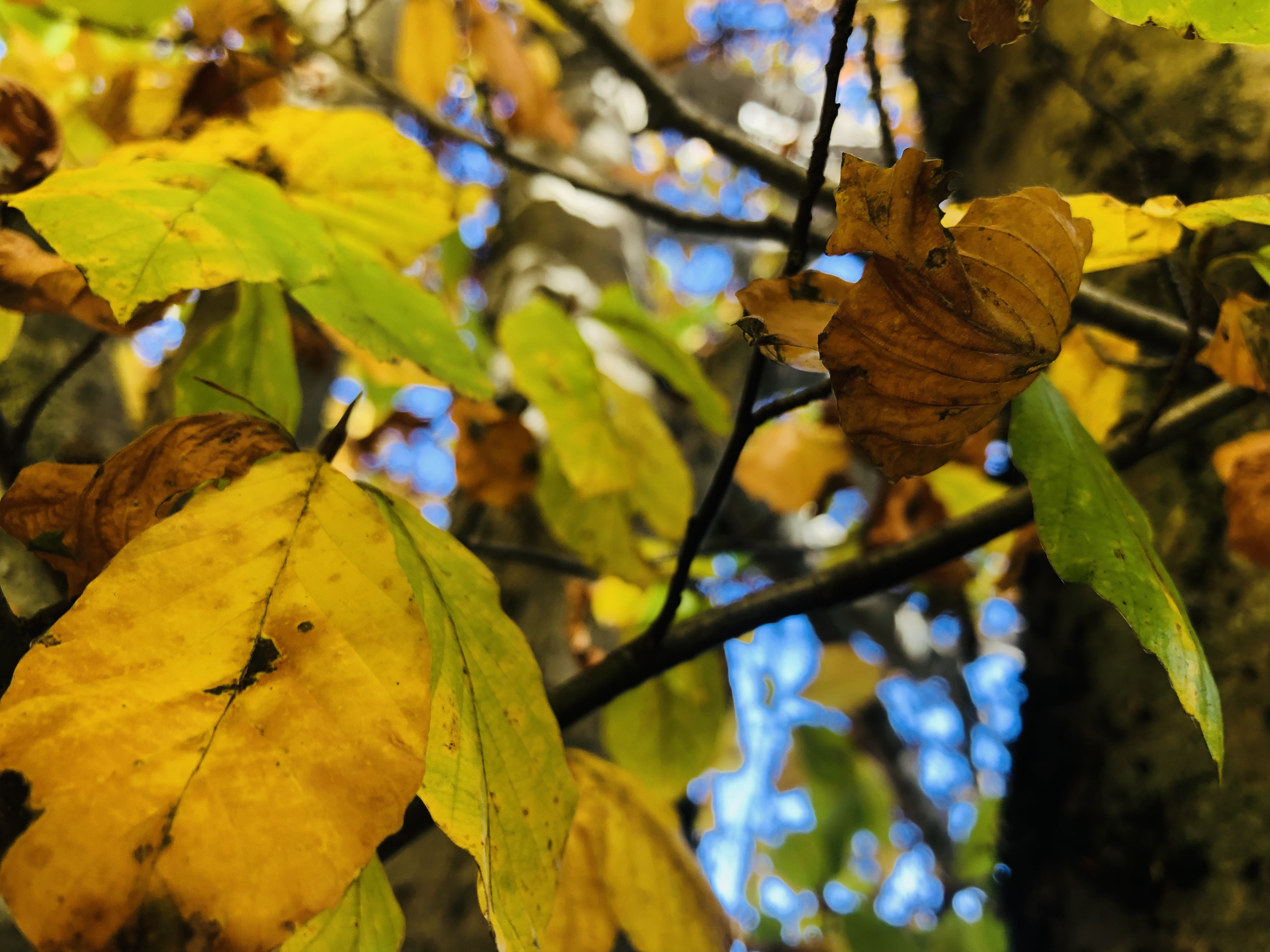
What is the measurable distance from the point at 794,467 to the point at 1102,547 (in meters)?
0.80

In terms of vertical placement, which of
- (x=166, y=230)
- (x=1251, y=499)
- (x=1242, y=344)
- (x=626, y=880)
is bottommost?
(x=626, y=880)

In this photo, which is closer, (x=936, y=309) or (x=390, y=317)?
(x=936, y=309)

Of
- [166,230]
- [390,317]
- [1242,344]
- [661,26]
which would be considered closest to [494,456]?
[390,317]

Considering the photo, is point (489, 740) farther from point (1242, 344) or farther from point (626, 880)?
point (1242, 344)

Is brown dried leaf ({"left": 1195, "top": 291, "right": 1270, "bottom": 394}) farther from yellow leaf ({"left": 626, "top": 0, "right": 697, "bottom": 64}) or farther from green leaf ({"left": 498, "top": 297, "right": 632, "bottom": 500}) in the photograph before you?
yellow leaf ({"left": 626, "top": 0, "right": 697, "bottom": 64})

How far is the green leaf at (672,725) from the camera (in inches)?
27.6

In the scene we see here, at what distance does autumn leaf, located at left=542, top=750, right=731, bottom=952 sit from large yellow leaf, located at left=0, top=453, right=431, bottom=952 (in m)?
0.27

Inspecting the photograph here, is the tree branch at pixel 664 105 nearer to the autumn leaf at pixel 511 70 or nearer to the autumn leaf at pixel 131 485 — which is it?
the autumn leaf at pixel 511 70

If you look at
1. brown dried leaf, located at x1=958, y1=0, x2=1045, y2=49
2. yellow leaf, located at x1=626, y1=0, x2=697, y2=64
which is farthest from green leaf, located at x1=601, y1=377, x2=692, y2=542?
yellow leaf, located at x1=626, y1=0, x2=697, y2=64

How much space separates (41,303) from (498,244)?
4.45 feet

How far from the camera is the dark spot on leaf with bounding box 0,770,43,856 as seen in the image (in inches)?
7.1

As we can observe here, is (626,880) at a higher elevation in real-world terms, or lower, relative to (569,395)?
lower

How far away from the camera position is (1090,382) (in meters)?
0.55

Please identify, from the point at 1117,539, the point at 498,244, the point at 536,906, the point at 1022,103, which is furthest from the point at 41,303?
the point at 498,244
